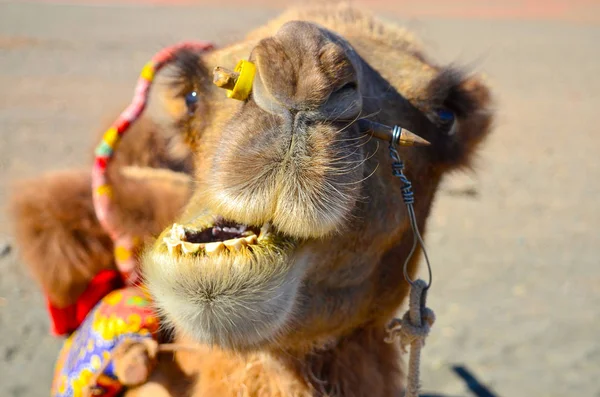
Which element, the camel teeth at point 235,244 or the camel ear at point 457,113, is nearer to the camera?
the camel teeth at point 235,244

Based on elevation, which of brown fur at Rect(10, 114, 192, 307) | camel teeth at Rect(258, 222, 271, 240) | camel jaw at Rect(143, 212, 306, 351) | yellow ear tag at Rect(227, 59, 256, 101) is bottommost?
brown fur at Rect(10, 114, 192, 307)

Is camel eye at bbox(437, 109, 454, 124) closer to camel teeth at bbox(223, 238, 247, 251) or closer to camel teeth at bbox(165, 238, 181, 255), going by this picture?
camel teeth at bbox(223, 238, 247, 251)

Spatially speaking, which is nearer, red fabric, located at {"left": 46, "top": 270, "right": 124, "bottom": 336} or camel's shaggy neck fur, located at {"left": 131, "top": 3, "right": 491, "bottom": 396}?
camel's shaggy neck fur, located at {"left": 131, "top": 3, "right": 491, "bottom": 396}

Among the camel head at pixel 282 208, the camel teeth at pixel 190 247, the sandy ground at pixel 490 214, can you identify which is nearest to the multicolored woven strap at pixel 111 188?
the sandy ground at pixel 490 214

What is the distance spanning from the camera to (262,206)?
1.75 meters

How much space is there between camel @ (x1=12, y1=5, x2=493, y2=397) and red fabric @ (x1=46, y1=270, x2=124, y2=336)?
0.05m

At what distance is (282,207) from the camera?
175 centimetres

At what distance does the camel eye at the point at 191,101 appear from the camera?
8.27 ft

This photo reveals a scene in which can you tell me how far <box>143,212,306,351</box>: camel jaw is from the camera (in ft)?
5.80

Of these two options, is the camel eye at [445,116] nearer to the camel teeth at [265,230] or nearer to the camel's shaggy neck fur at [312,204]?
the camel's shaggy neck fur at [312,204]

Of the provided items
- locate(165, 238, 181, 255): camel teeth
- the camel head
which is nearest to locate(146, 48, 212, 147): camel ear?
the camel head

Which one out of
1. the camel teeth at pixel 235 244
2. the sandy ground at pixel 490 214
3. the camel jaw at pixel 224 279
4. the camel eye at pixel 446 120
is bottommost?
the sandy ground at pixel 490 214

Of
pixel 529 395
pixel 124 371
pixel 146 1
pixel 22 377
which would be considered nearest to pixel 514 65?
pixel 529 395

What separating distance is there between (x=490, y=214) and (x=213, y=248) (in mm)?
8012
